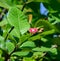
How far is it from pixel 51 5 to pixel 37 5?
0.22 metres

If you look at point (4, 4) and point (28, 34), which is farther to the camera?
point (4, 4)

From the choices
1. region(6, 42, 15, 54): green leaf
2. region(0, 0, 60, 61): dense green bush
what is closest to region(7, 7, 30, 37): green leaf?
region(0, 0, 60, 61): dense green bush

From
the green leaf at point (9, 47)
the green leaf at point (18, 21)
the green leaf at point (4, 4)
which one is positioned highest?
the green leaf at point (4, 4)

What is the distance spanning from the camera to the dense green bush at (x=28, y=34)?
1.07 meters

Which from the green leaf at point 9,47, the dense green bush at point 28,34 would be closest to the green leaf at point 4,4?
the dense green bush at point 28,34

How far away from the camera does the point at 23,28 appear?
1.08 m

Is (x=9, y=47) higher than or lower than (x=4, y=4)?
lower

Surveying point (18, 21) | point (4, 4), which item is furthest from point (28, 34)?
point (4, 4)

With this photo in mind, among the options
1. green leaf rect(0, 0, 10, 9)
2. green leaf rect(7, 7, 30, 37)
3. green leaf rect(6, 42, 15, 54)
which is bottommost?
green leaf rect(6, 42, 15, 54)

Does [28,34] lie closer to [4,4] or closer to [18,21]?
[18,21]

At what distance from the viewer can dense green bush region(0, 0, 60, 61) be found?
41.9 inches

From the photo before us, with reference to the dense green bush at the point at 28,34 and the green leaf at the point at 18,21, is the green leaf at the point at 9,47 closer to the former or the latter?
the dense green bush at the point at 28,34

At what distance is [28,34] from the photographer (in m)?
1.05

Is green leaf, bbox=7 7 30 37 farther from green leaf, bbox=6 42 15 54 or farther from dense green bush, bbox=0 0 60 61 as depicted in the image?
green leaf, bbox=6 42 15 54
